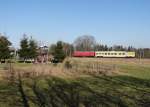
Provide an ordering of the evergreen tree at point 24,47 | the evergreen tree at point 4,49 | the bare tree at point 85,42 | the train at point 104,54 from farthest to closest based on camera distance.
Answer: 1. the bare tree at point 85,42
2. the train at point 104,54
3. the evergreen tree at point 24,47
4. the evergreen tree at point 4,49

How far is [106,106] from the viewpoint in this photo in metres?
15.8

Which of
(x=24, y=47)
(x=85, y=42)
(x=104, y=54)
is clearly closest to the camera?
(x=24, y=47)

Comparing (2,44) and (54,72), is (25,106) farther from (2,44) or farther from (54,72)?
(2,44)

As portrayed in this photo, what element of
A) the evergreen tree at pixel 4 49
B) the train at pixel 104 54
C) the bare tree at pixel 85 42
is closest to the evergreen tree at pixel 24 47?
the evergreen tree at pixel 4 49

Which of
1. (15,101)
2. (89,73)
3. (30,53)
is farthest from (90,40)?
(15,101)

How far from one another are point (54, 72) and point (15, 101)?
2050 cm

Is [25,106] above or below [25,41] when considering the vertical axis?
below

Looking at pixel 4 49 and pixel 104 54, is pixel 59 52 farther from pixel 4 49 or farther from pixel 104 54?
pixel 104 54

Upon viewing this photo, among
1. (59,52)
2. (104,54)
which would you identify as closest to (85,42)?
(104,54)

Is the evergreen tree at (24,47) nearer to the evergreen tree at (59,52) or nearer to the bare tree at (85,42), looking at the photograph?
the evergreen tree at (59,52)

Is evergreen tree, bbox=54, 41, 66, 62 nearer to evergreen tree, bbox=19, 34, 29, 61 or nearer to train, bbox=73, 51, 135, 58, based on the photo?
evergreen tree, bbox=19, 34, 29, 61

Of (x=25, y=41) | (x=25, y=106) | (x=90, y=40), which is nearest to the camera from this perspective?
(x=25, y=106)

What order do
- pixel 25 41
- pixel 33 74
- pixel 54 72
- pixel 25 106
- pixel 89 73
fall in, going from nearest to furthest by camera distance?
pixel 25 106, pixel 33 74, pixel 54 72, pixel 89 73, pixel 25 41

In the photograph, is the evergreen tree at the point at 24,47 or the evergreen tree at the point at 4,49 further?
the evergreen tree at the point at 24,47
